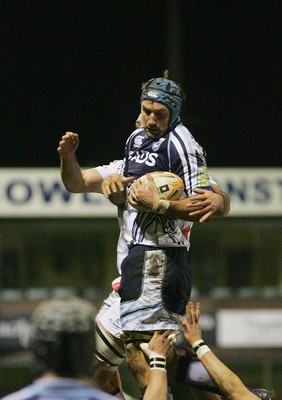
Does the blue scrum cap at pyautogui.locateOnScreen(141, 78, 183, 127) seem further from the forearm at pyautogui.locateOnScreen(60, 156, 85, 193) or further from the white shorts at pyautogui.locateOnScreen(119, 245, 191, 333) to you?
the white shorts at pyautogui.locateOnScreen(119, 245, 191, 333)

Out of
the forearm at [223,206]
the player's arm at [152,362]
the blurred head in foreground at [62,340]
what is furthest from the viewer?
the forearm at [223,206]

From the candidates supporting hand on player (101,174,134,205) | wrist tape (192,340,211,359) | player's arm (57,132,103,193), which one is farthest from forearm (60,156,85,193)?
wrist tape (192,340,211,359)

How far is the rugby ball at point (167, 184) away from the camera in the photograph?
18.5ft

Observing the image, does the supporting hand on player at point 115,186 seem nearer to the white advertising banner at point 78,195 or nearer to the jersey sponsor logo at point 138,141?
the jersey sponsor logo at point 138,141

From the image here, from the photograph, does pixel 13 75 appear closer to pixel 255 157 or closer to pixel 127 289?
pixel 255 157

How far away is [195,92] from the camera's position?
17.4 meters

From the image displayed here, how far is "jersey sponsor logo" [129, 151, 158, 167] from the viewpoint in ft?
19.1

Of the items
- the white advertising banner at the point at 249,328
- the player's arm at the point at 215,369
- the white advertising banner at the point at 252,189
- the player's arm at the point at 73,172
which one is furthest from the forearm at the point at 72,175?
the white advertising banner at the point at 249,328

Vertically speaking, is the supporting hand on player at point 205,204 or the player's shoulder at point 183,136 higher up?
the player's shoulder at point 183,136

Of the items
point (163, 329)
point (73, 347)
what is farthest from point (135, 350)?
point (73, 347)

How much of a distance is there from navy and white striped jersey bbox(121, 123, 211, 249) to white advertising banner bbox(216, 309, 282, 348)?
9311 mm

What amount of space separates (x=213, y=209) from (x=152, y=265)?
1.41 ft

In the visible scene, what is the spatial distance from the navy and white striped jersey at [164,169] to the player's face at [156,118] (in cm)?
4

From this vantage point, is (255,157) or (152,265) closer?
(152,265)
